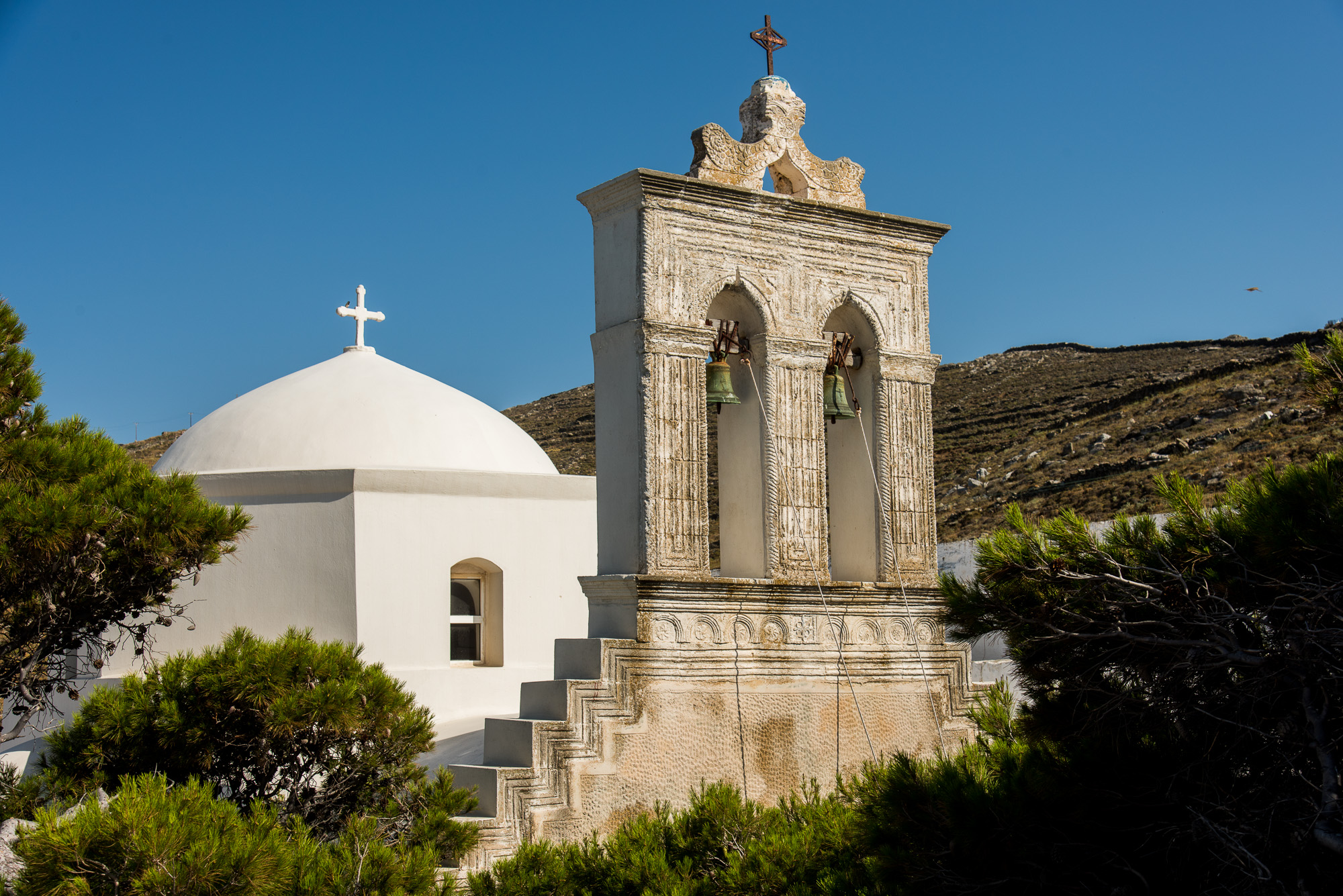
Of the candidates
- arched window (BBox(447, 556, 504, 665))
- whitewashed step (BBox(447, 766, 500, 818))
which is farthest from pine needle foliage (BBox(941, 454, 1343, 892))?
arched window (BBox(447, 556, 504, 665))

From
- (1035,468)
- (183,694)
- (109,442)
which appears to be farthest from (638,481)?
(1035,468)

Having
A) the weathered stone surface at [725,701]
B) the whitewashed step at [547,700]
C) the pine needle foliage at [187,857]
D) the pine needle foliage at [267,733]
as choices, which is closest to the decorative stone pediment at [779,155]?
the weathered stone surface at [725,701]

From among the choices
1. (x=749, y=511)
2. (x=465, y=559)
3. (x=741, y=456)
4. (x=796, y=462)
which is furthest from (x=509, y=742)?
(x=465, y=559)

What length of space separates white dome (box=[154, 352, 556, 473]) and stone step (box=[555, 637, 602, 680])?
4.17 m

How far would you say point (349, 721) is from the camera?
6.74 m

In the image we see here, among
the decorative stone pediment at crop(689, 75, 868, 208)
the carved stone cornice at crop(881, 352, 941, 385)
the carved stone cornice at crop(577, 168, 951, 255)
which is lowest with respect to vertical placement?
the carved stone cornice at crop(881, 352, 941, 385)

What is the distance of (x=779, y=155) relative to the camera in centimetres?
775

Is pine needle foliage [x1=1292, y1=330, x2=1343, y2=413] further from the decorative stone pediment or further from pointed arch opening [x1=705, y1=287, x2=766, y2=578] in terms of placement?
the decorative stone pediment

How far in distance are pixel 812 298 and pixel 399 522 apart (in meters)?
4.44

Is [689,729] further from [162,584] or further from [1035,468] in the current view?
[1035,468]

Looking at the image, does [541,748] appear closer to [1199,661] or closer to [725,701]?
[725,701]

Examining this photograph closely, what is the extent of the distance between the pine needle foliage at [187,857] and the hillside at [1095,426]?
12376 millimetres

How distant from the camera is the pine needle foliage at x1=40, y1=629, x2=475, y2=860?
6.77m

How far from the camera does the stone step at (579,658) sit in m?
6.74
